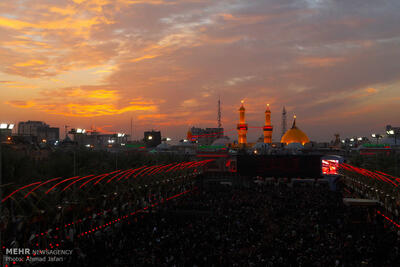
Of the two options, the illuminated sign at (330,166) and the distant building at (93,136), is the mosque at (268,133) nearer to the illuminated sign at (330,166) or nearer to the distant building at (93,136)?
the distant building at (93,136)

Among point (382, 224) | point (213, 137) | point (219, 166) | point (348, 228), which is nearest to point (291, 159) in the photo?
point (219, 166)

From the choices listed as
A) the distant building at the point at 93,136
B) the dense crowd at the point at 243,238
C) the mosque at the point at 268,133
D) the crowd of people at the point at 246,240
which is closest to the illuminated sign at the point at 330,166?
the dense crowd at the point at 243,238

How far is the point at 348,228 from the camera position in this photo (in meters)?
25.9

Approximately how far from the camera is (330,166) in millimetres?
54188

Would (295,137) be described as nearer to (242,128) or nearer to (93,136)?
(242,128)

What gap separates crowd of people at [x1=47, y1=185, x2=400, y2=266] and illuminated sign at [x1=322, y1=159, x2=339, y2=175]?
23129mm

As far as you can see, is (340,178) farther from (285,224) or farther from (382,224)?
(285,224)

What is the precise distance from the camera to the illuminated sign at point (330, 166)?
54.0m

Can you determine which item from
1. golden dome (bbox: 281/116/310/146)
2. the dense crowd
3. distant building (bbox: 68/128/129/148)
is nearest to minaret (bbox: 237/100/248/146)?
golden dome (bbox: 281/116/310/146)

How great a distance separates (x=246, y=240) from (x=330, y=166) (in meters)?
35.8

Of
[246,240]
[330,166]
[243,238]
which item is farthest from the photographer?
[330,166]

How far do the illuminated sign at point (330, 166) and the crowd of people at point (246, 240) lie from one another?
2313 cm

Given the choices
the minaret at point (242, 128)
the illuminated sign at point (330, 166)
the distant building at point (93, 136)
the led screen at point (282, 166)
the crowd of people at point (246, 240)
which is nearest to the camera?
the crowd of people at point (246, 240)

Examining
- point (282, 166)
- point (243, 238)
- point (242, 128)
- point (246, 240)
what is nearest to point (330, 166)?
point (282, 166)
